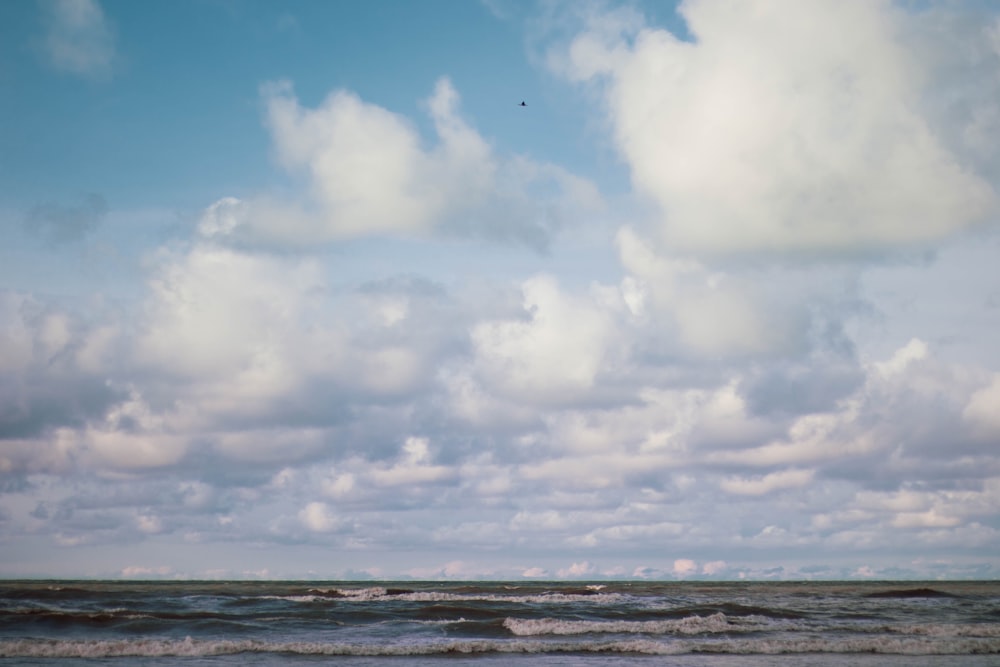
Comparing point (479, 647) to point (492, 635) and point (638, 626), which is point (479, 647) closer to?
point (492, 635)

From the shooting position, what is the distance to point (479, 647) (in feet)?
111

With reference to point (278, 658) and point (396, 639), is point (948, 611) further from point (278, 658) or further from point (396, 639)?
point (278, 658)

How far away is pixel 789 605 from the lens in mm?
59156

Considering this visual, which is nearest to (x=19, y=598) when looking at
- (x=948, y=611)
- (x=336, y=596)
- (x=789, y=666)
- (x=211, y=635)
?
(x=336, y=596)

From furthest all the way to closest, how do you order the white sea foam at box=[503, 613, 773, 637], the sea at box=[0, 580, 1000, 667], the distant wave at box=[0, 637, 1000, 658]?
1. the white sea foam at box=[503, 613, 773, 637]
2. the distant wave at box=[0, 637, 1000, 658]
3. the sea at box=[0, 580, 1000, 667]

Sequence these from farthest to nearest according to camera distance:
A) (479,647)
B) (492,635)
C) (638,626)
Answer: (638,626), (492,635), (479,647)

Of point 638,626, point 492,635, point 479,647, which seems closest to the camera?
point 479,647

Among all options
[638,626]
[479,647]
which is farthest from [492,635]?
[638,626]

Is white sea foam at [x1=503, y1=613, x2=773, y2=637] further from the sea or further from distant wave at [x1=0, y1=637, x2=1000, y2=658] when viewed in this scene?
distant wave at [x1=0, y1=637, x2=1000, y2=658]

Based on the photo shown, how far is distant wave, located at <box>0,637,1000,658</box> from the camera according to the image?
106 feet

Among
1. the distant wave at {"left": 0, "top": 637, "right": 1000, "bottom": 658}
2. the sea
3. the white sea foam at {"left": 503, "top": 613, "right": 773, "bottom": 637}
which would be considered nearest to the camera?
the sea

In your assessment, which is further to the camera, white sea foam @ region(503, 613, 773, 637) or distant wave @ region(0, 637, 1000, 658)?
white sea foam @ region(503, 613, 773, 637)

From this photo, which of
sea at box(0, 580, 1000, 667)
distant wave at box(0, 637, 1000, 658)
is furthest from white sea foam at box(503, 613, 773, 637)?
distant wave at box(0, 637, 1000, 658)

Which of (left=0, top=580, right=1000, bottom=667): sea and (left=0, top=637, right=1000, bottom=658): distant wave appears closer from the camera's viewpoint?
(left=0, top=580, right=1000, bottom=667): sea
